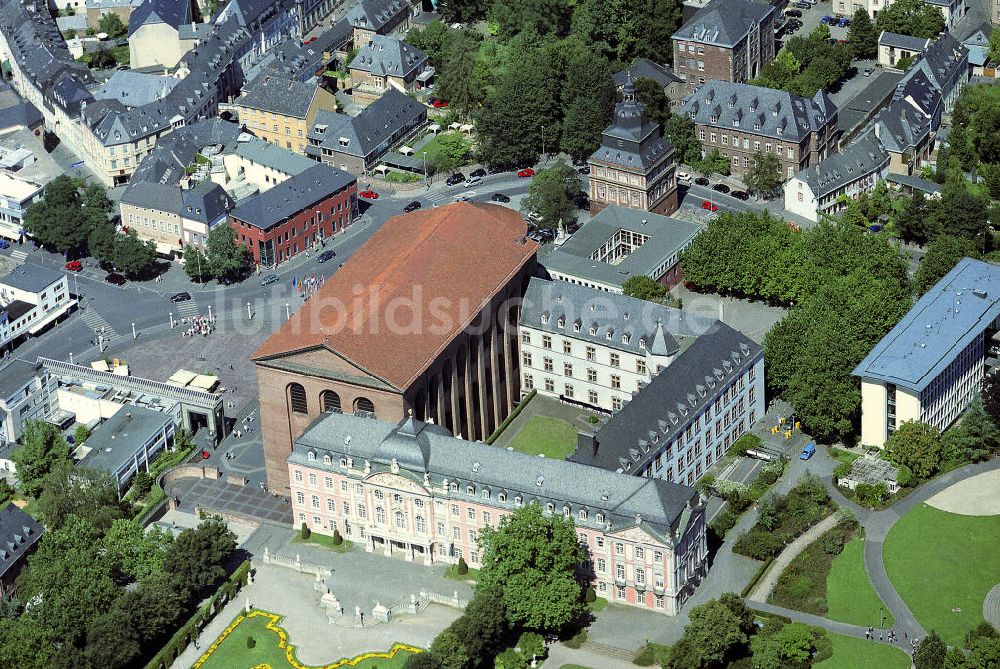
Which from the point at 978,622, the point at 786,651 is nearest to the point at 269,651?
the point at 786,651

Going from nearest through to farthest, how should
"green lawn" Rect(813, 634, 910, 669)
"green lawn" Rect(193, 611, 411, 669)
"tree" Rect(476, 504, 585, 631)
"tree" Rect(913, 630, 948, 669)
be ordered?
"tree" Rect(913, 630, 948, 669) → "green lawn" Rect(813, 634, 910, 669) → "tree" Rect(476, 504, 585, 631) → "green lawn" Rect(193, 611, 411, 669)

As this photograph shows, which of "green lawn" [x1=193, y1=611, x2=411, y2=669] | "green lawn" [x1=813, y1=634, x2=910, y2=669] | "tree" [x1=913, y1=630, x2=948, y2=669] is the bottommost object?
"green lawn" [x1=193, y1=611, x2=411, y2=669]

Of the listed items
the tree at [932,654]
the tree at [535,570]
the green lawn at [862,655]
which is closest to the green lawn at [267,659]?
the tree at [535,570]

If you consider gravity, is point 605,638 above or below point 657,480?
below

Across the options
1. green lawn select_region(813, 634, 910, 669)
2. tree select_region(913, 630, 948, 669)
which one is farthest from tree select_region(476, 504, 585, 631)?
tree select_region(913, 630, 948, 669)

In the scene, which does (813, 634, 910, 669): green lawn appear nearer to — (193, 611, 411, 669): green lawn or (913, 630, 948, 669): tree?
(913, 630, 948, 669): tree

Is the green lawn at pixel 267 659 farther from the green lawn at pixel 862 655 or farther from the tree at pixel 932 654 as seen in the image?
the tree at pixel 932 654

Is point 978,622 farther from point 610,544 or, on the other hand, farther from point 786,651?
point 610,544
